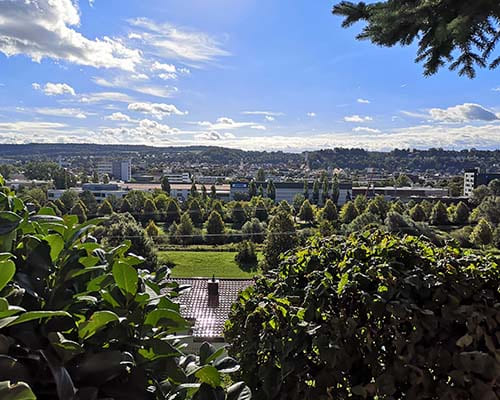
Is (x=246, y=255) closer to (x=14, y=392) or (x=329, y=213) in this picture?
Answer: (x=329, y=213)

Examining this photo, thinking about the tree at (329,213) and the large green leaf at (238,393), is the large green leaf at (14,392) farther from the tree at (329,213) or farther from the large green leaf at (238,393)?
the tree at (329,213)

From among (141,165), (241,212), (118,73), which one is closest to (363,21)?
Result: (118,73)

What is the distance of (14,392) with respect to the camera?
465 millimetres

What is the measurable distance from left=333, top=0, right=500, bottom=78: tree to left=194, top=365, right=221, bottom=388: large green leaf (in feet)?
6.02

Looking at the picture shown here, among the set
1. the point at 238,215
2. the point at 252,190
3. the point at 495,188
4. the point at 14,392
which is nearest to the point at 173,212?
the point at 238,215

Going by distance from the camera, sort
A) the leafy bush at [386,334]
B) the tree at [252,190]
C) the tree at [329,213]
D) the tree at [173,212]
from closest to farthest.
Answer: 1. the leafy bush at [386,334]
2. the tree at [329,213]
3. the tree at [173,212]
4. the tree at [252,190]

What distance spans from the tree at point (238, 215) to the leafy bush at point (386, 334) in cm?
2494

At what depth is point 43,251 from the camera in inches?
29.9

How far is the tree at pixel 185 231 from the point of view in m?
22.2

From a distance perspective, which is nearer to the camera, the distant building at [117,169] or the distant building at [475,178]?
the distant building at [475,178]

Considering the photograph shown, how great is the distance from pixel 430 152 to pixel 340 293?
78.3 meters

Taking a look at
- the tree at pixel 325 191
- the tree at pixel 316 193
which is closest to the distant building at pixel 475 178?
the tree at pixel 325 191

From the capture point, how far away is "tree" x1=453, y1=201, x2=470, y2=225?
22062mm

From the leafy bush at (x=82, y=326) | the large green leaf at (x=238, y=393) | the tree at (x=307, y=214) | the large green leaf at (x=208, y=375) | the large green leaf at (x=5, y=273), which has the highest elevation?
the large green leaf at (x=5, y=273)
